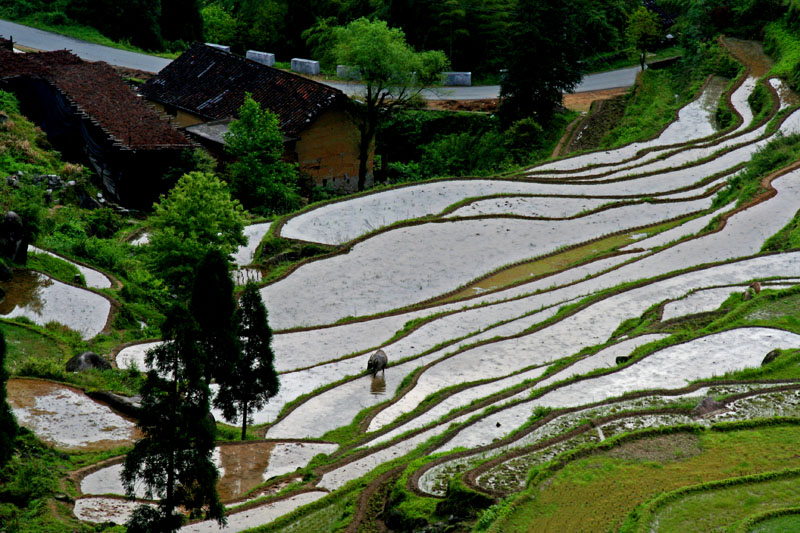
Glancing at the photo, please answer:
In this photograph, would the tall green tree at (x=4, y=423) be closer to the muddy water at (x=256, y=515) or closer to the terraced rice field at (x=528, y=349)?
the terraced rice field at (x=528, y=349)

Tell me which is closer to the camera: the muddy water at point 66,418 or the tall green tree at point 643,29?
the muddy water at point 66,418

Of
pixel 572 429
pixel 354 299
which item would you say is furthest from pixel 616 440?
pixel 354 299

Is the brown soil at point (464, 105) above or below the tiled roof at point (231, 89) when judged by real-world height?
below

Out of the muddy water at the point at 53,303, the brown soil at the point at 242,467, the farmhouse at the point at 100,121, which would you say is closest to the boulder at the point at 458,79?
the farmhouse at the point at 100,121

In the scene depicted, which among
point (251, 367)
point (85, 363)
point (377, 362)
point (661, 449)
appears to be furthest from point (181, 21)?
point (661, 449)

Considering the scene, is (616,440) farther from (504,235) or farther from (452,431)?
(504,235)

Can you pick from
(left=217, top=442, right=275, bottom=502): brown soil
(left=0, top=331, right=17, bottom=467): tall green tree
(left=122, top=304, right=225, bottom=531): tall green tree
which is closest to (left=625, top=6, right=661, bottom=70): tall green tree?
(left=217, top=442, right=275, bottom=502): brown soil
